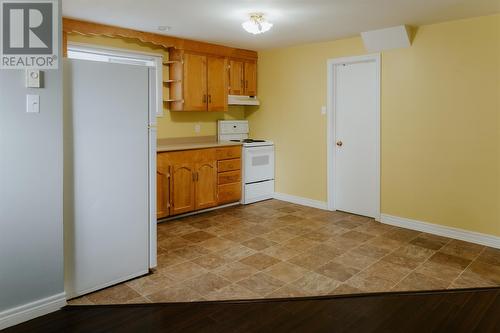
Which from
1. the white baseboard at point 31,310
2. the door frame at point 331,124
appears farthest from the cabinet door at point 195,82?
the white baseboard at point 31,310

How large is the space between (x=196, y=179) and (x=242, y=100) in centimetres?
154

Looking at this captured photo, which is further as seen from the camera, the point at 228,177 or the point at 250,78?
the point at 250,78

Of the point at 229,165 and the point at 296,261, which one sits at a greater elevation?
the point at 229,165

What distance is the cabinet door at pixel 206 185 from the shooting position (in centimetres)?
513

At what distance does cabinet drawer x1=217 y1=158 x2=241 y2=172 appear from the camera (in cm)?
540

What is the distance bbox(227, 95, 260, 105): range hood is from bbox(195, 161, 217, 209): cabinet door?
103cm

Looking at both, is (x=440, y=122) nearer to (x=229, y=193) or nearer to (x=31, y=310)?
(x=229, y=193)

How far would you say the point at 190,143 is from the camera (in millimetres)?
5609

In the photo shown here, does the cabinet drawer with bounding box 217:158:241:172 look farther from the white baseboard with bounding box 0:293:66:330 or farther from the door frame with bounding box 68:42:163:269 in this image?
the white baseboard with bounding box 0:293:66:330

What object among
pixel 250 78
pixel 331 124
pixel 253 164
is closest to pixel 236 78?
pixel 250 78

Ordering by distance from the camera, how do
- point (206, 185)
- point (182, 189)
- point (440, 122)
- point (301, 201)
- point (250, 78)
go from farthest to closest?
point (250, 78) → point (301, 201) → point (206, 185) → point (182, 189) → point (440, 122)

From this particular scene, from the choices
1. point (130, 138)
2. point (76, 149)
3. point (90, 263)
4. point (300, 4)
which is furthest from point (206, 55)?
point (90, 263)

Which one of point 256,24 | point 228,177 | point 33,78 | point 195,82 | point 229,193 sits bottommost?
point 229,193

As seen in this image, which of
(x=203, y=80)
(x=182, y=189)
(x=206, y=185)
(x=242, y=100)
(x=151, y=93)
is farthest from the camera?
(x=242, y=100)
